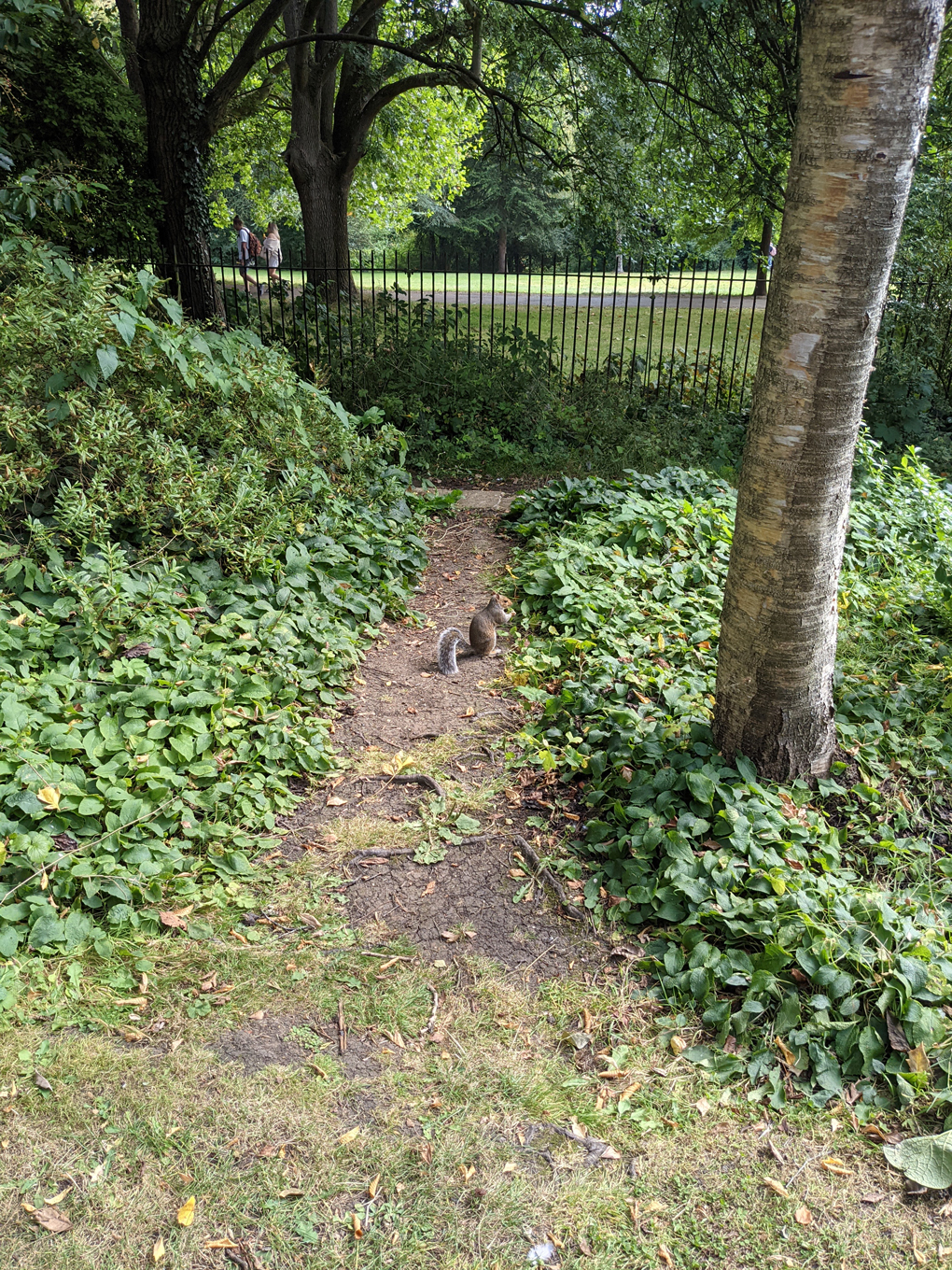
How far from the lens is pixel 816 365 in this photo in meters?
2.97

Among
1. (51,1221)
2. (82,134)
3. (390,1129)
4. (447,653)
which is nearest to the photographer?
(51,1221)

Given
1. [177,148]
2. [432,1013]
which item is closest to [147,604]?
[432,1013]

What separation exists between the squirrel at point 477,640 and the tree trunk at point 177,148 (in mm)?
4627

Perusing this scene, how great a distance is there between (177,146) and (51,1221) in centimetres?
892

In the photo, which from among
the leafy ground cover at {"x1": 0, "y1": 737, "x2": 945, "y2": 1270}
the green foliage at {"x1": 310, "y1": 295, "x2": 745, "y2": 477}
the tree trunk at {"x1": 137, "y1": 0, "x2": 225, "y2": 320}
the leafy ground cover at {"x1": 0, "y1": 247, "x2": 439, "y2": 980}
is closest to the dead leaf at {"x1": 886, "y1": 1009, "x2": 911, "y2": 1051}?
the leafy ground cover at {"x1": 0, "y1": 737, "x2": 945, "y2": 1270}

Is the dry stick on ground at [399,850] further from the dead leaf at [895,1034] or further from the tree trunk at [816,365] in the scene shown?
the dead leaf at [895,1034]

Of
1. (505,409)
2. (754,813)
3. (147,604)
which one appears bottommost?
(754,813)

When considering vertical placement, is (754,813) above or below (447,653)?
above

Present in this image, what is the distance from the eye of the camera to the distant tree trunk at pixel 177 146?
7746mm

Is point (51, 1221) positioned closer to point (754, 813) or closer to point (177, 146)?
point (754, 813)

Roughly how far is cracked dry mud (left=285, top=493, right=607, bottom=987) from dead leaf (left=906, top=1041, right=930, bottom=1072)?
3.33ft

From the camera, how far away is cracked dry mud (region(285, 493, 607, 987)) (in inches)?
124

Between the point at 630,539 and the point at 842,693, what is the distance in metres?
2.09

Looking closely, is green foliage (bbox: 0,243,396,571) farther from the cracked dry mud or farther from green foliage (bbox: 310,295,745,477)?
green foliage (bbox: 310,295,745,477)
